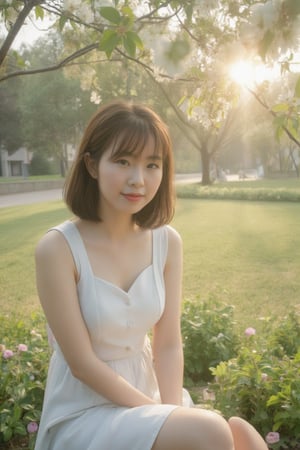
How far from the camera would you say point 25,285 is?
640 centimetres

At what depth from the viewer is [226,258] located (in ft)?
24.7

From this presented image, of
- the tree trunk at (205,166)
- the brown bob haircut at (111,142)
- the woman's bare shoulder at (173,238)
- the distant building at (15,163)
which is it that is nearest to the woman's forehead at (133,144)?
the brown bob haircut at (111,142)

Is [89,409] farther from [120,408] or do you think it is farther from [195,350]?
[195,350]

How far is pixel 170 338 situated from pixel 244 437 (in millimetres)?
485

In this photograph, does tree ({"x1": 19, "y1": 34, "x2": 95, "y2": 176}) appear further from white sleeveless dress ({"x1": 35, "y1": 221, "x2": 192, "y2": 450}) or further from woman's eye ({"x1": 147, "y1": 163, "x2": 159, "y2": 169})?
white sleeveless dress ({"x1": 35, "y1": 221, "x2": 192, "y2": 450})

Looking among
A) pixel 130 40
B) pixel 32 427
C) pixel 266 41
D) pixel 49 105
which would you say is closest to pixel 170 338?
pixel 32 427

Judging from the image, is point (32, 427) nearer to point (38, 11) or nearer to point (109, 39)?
point (109, 39)

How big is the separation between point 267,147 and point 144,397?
39675mm

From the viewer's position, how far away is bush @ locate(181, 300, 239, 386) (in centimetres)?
324

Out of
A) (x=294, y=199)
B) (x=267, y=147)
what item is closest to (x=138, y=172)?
(x=294, y=199)

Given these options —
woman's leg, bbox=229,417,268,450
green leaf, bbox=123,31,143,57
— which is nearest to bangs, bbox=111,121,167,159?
green leaf, bbox=123,31,143,57

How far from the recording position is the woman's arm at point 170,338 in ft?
6.09

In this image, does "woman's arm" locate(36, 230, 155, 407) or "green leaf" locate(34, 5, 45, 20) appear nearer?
"woman's arm" locate(36, 230, 155, 407)

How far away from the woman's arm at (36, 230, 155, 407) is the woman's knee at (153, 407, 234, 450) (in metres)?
0.23
